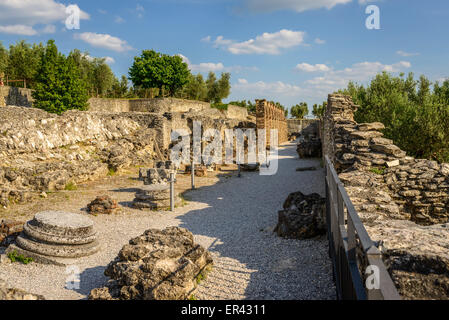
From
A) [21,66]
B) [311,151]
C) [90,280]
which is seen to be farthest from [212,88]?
[90,280]

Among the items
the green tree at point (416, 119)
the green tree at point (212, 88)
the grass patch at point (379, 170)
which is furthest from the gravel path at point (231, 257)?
the green tree at point (212, 88)

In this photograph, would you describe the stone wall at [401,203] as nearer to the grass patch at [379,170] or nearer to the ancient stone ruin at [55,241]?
the grass patch at [379,170]

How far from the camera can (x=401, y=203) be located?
22.5ft

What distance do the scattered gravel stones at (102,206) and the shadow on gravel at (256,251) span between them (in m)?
2.25

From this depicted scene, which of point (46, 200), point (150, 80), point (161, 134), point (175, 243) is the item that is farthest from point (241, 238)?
point (150, 80)

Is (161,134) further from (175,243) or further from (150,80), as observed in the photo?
(150,80)

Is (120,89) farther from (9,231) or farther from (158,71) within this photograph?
(9,231)

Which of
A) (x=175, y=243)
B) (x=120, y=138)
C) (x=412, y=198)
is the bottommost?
(x=175, y=243)

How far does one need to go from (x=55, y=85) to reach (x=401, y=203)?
29.7 m

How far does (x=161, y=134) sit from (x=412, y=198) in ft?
56.3

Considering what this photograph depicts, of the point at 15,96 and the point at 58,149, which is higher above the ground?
the point at 15,96

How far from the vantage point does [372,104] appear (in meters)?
17.1

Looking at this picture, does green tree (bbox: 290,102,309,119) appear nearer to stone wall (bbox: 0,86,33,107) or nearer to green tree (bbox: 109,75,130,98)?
green tree (bbox: 109,75,130,98)

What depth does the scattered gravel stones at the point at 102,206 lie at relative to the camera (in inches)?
410
